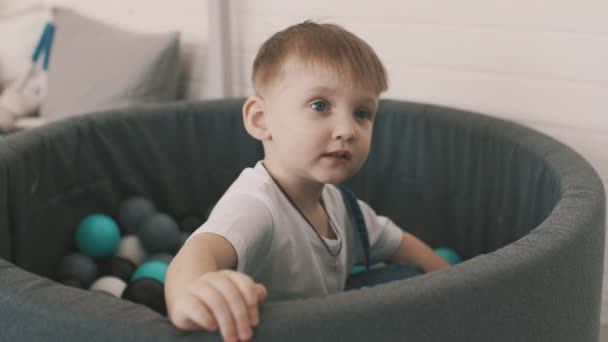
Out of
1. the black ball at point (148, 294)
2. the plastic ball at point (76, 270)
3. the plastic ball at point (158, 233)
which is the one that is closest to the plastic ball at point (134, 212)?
the plastic ball at point (158, 233)

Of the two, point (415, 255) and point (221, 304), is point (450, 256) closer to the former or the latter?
point (415, 255)

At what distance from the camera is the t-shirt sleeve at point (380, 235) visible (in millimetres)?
1298

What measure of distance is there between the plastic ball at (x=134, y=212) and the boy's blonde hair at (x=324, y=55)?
640mm

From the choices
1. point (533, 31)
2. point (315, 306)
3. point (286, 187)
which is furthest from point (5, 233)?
point (533, 31)

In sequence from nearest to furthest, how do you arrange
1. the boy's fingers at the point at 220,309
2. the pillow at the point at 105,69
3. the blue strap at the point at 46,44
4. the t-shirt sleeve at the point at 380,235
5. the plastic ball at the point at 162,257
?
the boy's fingers at the point at 220,309, the t-shirt sleeve at the point at 380,235, the plastic ball at the point at 162,257, the pillow at the point at 105,69, the blue strap at the point at 46,44

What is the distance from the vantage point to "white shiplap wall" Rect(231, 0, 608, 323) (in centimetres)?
146

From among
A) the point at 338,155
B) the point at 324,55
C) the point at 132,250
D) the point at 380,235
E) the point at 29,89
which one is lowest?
the point at 132,250

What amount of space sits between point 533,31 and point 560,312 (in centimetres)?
77

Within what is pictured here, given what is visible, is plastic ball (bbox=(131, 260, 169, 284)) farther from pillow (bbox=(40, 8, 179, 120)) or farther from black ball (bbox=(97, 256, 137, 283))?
pillow (bbox=(40, 8, 179, 120))

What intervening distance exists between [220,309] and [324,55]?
46 centimetres

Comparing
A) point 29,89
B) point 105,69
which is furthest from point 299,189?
point 29,89

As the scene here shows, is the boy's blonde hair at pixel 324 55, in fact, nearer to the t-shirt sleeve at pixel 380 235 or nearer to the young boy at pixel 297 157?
the young boy at pixel 297 157

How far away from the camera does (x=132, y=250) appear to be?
1632mm

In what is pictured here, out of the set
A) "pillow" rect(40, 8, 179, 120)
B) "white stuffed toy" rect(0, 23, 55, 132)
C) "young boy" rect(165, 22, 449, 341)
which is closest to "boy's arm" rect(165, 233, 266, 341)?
"young boy" rect(165, 22, 449, 341)
